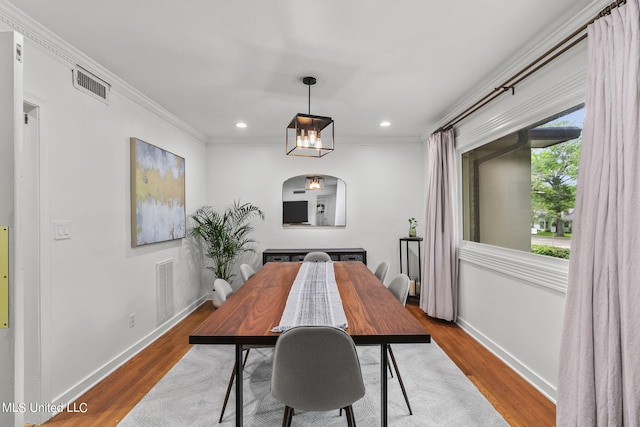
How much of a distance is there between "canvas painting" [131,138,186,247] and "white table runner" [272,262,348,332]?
1654 millimetres

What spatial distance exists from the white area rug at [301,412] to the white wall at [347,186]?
7.62 ft

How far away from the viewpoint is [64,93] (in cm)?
224

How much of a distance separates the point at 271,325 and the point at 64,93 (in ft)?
7.16

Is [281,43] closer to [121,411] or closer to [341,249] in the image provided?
[121,411]

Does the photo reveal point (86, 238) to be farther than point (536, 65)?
Yes

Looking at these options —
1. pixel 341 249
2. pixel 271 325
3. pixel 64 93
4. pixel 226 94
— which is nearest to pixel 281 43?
pixel 226 94

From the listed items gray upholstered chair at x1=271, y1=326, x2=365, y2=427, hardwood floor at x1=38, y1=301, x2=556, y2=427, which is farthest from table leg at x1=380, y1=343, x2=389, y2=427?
hardwood floor at x1=38, y1=301, x2=556, y2=427

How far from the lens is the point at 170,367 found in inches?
108

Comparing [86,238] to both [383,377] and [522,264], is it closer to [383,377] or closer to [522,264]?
[383,377]

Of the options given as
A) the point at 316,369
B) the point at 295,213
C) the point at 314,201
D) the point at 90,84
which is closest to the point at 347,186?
the point at 314,201

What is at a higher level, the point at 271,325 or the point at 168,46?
the point at 168,46

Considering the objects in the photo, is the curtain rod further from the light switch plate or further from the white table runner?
the light switch plate

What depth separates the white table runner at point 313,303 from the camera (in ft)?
5.22

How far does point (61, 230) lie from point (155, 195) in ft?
3.96
